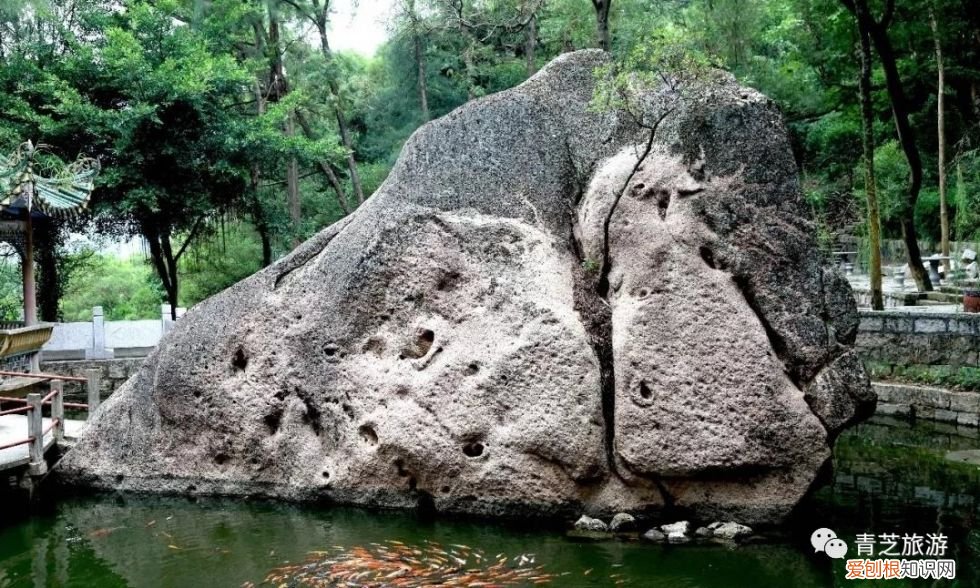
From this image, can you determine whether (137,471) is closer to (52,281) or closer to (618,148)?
(618,148)

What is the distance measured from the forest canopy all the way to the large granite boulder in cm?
583

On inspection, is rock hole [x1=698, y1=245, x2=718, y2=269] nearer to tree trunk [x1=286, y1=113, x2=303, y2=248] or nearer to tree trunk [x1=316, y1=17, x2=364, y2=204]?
tree trunk [x1=286, y1=113, x2=303, y2=248]

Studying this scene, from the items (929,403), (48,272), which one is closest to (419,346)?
(929,403)

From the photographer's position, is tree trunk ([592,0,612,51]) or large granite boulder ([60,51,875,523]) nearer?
large granite boulder ([60,51,875,523])

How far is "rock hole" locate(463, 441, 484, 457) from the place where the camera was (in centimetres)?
932

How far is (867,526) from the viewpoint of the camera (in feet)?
29.0

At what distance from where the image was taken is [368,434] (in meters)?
9.79

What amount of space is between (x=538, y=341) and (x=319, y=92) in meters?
16.5

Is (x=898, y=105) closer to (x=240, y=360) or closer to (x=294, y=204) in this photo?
(x=240, y=360)

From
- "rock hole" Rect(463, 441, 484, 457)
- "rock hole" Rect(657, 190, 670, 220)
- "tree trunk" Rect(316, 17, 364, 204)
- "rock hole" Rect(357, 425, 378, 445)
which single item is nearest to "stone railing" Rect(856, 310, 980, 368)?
"rock hole" Rect(657, 190, 670, 220)

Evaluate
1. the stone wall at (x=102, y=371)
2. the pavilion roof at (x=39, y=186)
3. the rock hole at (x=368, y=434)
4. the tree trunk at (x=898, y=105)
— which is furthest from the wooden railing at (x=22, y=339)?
the tree trunk at (x=898, y=105)

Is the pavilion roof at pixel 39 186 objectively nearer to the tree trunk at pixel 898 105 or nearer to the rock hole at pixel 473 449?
the rock hole at pixel 473 449

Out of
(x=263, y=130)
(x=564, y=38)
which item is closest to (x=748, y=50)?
(x=564, y=38)

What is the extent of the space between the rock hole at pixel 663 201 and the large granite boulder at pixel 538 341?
2 cm
